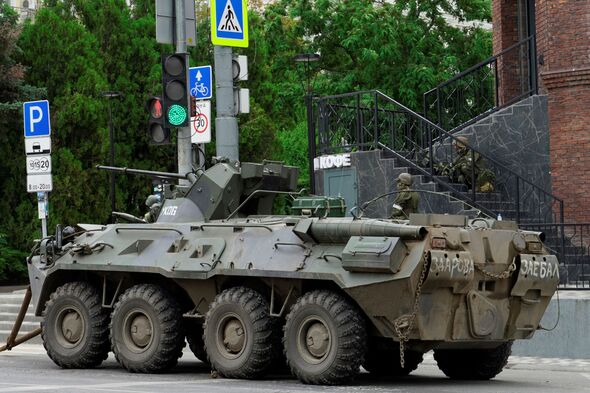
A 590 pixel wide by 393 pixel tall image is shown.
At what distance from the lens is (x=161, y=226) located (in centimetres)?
1741

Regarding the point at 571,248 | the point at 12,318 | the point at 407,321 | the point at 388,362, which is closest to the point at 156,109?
the point at 388,362

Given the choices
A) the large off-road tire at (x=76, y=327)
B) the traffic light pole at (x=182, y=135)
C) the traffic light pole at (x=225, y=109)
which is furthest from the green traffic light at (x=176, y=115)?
the large off-road tire at (x=76, y=327)

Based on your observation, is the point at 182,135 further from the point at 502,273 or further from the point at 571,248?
the point at 571,248

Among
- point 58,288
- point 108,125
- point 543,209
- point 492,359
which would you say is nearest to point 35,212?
point 108,125

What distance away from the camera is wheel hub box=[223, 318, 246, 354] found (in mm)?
16062

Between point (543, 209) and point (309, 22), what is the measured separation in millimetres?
23344

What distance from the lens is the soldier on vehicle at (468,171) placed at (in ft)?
78.4

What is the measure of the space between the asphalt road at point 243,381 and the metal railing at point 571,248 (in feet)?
6.45

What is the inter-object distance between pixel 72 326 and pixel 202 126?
6.32 metres

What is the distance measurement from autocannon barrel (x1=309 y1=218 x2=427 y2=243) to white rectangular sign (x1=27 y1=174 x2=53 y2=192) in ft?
26.7

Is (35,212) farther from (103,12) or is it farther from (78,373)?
(78,373)

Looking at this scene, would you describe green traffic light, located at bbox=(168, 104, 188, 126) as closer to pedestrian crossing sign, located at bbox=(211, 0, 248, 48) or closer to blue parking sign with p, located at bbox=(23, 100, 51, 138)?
pedestrian crossing sign, located at bbox=(211, 0, 248, 48)

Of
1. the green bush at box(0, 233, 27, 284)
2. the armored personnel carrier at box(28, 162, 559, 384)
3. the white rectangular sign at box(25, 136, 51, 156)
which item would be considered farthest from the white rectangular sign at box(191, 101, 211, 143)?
the green bush at box(0, 233, 27, 284)

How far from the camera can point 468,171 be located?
78.7 feet
